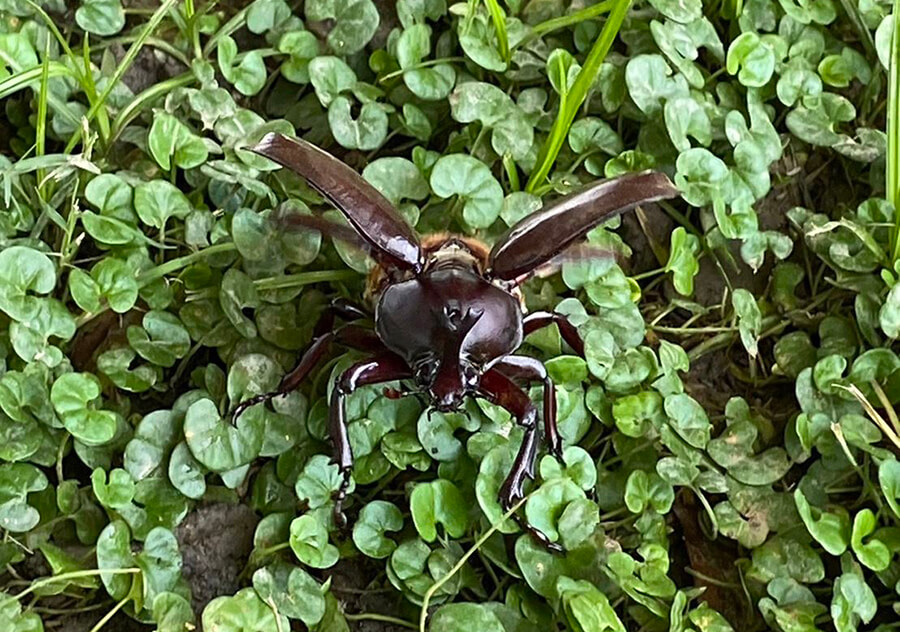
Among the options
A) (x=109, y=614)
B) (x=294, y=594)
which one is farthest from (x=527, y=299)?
(x=109, y=614)

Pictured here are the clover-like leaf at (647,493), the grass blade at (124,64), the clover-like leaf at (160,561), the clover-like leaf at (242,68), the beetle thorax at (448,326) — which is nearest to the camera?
the beetle thorax at (448,326)

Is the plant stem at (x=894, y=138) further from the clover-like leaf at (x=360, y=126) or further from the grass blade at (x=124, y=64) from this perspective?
the grass blade at (x=124, y=64)

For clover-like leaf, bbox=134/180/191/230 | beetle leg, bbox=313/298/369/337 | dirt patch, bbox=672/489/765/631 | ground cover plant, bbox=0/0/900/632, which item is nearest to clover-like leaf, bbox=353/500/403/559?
ground cover plant, bbox=0/0/900/632

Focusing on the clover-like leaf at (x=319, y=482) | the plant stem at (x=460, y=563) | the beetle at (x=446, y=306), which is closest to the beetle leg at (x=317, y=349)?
the beetle at (x=446, y=306)

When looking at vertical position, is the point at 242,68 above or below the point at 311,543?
above

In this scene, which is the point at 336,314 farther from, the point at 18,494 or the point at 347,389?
the point at 18,494

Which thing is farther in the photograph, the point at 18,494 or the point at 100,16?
the point at 100,16

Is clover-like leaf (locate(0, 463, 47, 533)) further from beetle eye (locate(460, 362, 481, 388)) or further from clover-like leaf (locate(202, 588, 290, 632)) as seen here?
beetle eye (locate(460, 362, 481, 388))
